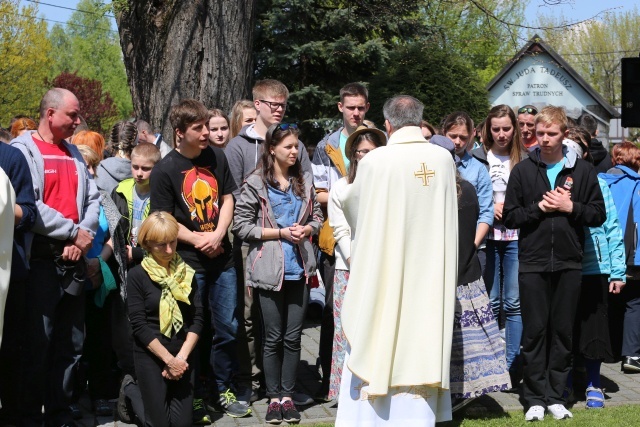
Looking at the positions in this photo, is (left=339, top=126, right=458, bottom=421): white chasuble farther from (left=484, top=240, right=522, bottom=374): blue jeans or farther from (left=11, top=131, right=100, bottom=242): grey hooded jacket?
(left=484, top=240, right=522, bottom=374): blue jeans

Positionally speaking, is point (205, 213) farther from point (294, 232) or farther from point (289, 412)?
point (289, 412)

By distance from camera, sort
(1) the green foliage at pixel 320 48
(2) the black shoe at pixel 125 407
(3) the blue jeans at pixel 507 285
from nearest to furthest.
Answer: (2) the black shoe at pixel 125 407, (3) the blue jeans at pixel 507 285, (1) the green foliage at pixel 320 48

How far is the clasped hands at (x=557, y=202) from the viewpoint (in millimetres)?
7008

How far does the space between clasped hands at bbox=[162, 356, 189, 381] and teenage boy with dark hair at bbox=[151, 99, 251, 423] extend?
549mm

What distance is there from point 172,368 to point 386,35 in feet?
51.9

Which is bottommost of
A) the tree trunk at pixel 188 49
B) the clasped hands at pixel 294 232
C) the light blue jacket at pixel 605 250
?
the light blue jacket at pixel 605 250

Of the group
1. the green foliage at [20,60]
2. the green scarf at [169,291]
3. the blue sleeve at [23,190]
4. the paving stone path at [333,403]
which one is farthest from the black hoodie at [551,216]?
the green foliage at [20,60]

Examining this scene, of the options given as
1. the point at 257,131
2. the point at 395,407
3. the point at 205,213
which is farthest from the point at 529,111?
the point at 395,407

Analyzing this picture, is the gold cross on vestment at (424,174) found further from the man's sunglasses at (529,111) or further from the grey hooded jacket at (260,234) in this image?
the man's sunglasses at (529,111)

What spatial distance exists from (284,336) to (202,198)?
47.8 inches

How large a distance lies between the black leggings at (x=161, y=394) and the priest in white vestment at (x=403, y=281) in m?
1.36

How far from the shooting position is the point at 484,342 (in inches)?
275

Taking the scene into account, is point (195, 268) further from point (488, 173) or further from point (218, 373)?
point (488, 173)

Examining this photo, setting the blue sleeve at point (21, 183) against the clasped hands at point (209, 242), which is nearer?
the blue sleeve at point (21, 183)
